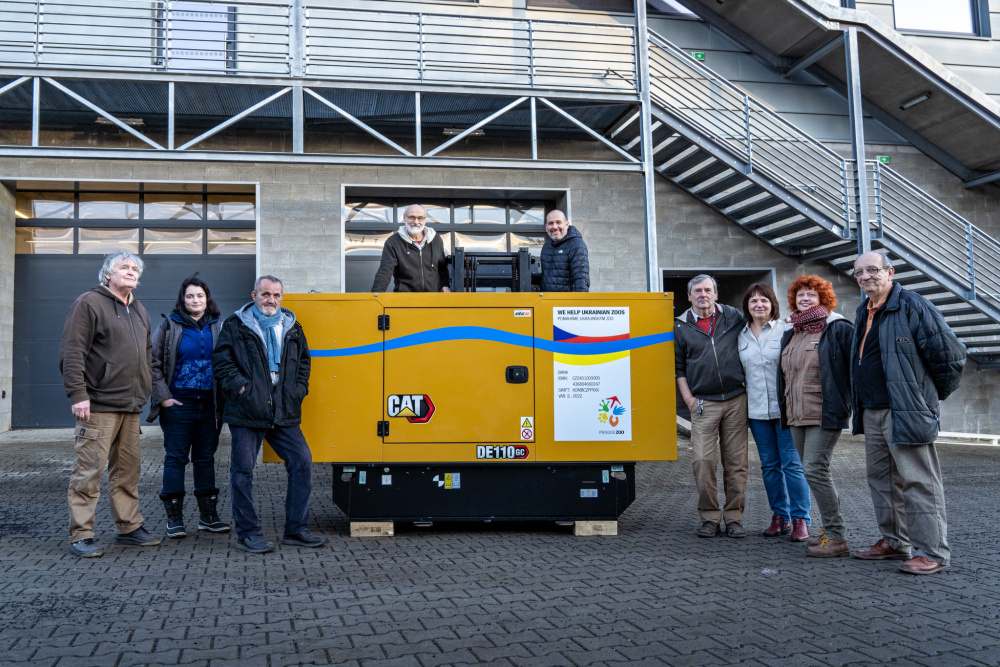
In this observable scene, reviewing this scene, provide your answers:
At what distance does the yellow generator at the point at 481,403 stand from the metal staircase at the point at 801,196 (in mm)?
6403

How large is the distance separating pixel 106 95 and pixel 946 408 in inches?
580

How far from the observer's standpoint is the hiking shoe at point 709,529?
19.3ft

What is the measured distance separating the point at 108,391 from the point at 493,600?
10.4 feet

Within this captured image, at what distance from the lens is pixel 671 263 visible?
13000 mm

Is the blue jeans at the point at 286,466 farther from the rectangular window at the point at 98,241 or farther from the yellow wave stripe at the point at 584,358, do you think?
the rectangular window at the point at 98,241

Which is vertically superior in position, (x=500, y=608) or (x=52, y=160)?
(x=52, y=160)

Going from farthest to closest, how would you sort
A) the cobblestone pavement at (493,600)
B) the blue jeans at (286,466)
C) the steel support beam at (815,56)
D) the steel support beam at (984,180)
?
1. the steel support beam at (984,180)
2. the steel support beam at (815,56)
3. the blue jeans at (286,466)
4. the cobblestone pavement at (493,600)

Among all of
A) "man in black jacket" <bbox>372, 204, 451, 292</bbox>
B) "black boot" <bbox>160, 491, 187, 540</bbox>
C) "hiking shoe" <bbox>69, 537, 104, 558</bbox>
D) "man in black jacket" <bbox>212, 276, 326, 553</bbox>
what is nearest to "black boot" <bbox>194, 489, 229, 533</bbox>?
"black boot" <bbox>160, 491, 187, 540</bbox>

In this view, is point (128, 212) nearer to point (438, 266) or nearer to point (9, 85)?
point (9, 85)

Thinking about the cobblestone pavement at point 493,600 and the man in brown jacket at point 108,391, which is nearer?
the cobblestone pavement at point 493,600

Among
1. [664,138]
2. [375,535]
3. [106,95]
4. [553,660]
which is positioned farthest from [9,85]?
[553,660]

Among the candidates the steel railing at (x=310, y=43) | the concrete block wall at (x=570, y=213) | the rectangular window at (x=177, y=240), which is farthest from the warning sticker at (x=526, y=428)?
the rectangular window at (x=177, y=240)

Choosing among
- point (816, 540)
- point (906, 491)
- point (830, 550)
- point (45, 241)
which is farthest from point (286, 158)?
point (906, 491)

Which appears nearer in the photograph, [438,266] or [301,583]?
[301,583]
